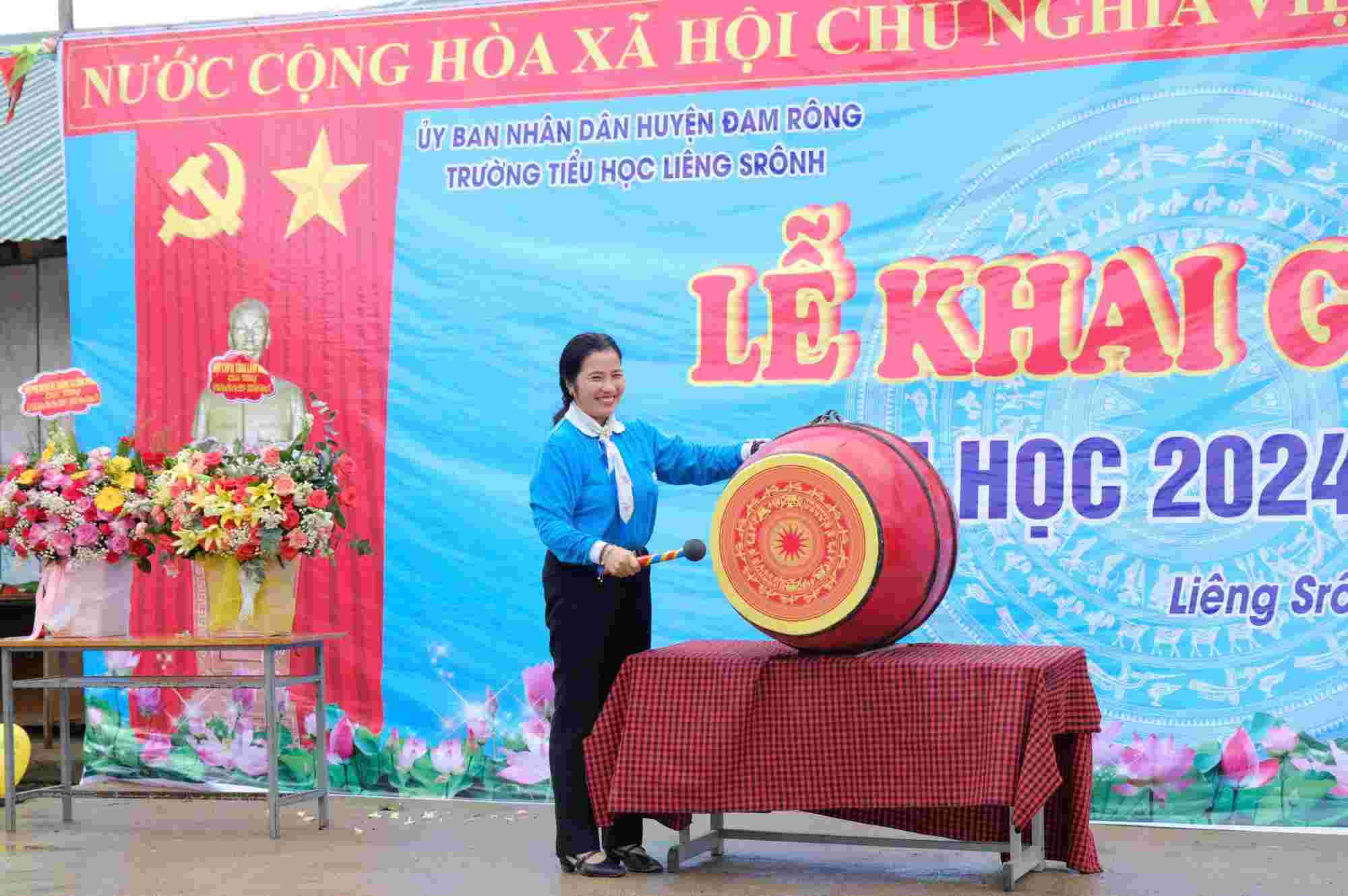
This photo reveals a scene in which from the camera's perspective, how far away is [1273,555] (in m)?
4.91

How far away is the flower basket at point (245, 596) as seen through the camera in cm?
511

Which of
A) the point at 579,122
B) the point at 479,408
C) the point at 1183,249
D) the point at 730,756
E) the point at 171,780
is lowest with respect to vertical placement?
the point at 171,780

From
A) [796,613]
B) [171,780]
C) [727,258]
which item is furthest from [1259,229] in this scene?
[171,780]

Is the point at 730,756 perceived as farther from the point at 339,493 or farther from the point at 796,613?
the point at 339,493

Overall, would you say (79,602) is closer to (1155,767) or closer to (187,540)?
(187,540)

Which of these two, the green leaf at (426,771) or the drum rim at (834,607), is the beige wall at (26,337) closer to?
the green leaf at (426,771)

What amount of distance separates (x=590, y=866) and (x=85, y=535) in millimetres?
1929

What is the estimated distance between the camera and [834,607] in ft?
13.0

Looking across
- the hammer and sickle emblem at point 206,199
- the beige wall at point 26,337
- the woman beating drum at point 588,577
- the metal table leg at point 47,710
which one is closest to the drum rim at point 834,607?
the woman beating drum at point 588,577

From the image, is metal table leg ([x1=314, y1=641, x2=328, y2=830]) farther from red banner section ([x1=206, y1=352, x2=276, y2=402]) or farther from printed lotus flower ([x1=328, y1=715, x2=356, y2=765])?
red banner section ([x1=206, y1=352, x2=276, y2=402])

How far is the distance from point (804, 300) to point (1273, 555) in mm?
1530

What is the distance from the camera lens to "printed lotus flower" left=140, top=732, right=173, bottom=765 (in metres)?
5.90

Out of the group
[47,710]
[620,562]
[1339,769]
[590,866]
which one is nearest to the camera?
[620,562]

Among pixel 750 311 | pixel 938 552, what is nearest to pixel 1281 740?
pixel 938 552
